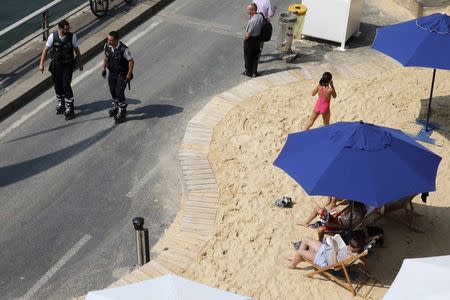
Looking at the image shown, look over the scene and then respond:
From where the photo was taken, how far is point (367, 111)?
12.6m

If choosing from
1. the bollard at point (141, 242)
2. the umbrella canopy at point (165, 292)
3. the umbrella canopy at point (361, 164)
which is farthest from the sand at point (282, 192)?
the umbrella canopy at point (165, 292)

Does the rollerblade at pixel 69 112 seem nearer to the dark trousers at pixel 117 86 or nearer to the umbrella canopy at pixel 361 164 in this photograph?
the dark trousers at pixel 117 86

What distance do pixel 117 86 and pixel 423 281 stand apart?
7.01 metres

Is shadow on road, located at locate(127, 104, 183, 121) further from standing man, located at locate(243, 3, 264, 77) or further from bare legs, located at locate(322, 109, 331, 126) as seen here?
→ bare legs, located at locate(322, 109, 331, 126)

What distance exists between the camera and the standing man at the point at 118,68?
11969 mm

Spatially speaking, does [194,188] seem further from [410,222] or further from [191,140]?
[410,222]

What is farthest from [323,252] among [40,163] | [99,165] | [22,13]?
[22,13]

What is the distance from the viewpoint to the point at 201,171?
37.6 ft

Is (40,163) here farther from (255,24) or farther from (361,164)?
(361,164)

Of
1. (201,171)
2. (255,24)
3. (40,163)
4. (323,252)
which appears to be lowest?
(40,163)

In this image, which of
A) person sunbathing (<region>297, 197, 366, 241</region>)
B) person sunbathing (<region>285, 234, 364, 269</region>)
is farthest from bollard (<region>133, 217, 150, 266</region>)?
person sunbathing (<region>297, 197, 366, 241</region>)

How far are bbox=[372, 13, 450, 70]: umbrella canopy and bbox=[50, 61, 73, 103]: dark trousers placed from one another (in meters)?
5.22

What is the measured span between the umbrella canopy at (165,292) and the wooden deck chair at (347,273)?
87.8 inches

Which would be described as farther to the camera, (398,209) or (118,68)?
(118,68)
